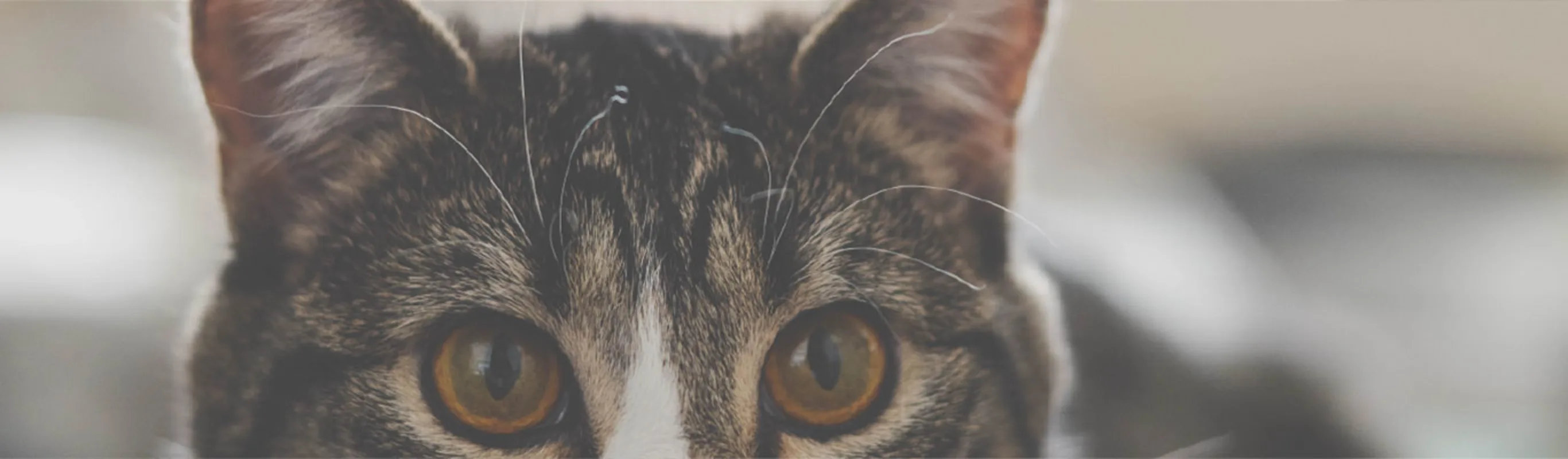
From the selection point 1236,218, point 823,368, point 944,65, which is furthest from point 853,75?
point 1236,218

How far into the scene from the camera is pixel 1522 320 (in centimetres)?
64

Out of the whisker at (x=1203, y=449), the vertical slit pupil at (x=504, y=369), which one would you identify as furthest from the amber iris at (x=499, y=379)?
the whisker at (x=1203, y=449)

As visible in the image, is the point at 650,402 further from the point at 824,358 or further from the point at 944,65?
the point at 944,65

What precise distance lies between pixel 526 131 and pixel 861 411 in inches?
8.8

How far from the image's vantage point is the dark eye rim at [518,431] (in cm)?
48

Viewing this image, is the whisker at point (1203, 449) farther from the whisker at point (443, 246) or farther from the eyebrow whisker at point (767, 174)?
the whisker at point (443, 246)

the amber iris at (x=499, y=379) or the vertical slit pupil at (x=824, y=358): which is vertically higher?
the vertical slit pupil at (x=824, y=358)

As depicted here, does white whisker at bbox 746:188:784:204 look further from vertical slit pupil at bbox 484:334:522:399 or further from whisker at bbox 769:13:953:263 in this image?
vertical slit pupil at bbox 484:334:522:399

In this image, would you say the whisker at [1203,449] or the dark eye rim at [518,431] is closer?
the dark eye rim at [518,431]

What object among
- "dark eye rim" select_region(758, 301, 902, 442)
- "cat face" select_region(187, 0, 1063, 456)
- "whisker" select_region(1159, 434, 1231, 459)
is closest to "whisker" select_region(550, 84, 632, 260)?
"cat face" select_region(187, 0, 1063, 456)

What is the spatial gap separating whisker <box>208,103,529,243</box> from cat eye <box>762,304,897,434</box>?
0.47 feet

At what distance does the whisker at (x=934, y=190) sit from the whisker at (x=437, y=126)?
0.15 meters

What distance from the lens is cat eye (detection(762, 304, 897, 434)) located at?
1.67ft

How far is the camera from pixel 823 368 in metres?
0.51
